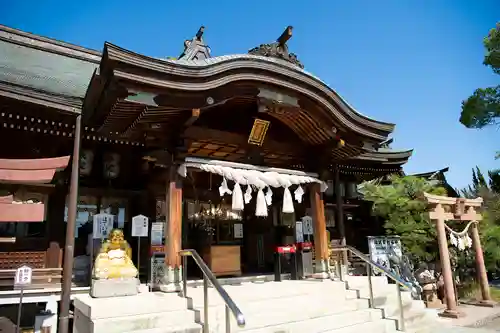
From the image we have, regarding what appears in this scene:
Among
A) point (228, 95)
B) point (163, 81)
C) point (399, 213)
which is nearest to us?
point (163, 81)

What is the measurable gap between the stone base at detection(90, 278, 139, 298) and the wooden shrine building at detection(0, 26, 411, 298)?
2.65ft

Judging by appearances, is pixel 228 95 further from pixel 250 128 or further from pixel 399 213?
pixel 399 213

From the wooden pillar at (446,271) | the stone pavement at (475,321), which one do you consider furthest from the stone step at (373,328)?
the wooden pillar at (446,271)

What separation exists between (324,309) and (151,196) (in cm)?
521

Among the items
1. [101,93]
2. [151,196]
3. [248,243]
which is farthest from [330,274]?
[101,93]

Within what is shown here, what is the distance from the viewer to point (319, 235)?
9648mm

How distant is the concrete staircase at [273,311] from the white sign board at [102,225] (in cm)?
224

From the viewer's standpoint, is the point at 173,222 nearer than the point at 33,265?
Yes

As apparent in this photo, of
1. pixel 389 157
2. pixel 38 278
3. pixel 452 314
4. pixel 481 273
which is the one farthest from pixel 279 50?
pixel 481 273

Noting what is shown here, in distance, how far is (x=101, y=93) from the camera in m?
6.86

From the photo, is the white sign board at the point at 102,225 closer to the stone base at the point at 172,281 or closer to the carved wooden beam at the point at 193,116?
the stone base at the point at 172,281

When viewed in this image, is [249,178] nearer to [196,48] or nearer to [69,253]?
[69,253]

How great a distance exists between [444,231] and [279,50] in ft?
24.8

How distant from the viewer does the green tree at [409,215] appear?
13.5 metres
